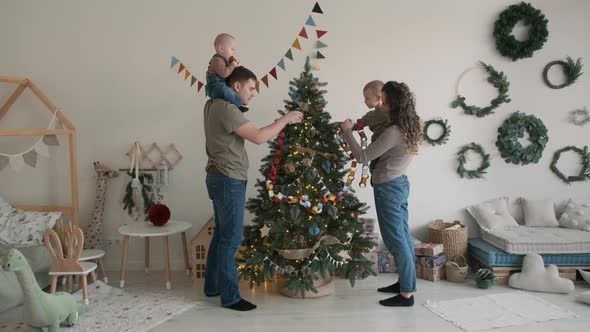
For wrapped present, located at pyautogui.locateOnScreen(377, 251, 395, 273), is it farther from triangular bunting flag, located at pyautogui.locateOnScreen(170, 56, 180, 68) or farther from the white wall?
triangular bunting flag, located at pyautogui.locateOnScreen(170, 56, 180, 68)

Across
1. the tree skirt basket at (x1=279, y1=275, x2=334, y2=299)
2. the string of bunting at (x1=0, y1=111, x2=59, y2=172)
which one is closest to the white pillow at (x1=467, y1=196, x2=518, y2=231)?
the tree skirt basket at (x1=279, y1=275, x2=334, y2=299)

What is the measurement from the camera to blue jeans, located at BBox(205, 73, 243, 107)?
2969 mm

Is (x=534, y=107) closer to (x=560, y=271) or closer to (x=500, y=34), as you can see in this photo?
(x=500, y=34)

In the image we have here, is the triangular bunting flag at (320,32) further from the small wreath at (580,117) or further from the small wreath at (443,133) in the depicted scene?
the small wreath at (580,117)

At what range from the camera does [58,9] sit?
4.01 m

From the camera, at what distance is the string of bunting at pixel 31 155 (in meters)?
3.71

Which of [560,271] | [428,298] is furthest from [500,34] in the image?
[428,298]

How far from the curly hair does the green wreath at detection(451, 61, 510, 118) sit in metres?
1.24

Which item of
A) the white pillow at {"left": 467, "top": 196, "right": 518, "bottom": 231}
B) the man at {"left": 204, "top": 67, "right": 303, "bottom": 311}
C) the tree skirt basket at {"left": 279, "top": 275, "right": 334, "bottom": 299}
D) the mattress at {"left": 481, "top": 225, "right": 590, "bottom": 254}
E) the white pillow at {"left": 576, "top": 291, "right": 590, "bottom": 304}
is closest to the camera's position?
the man at {"left": 204, "top": 67, "right": 303, "bottom": 311}

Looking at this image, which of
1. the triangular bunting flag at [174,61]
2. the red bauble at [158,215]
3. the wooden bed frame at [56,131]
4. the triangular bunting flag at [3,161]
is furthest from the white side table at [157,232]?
the triangular bunting flag at [174,61]

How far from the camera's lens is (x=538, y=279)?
3.39 meters

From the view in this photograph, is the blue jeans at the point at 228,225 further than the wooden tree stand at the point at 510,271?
No

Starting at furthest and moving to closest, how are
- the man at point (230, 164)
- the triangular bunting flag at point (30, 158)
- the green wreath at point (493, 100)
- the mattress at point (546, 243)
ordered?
the green wreath at point (493, 100), the triangular bunting flag at point (30, 158), the mattress at point (546, 243), the man at point (230, 164)

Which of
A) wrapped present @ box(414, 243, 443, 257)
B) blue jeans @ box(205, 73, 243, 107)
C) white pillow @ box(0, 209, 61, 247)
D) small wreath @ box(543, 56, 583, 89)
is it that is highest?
small wreath @ box(543, 56, 583, 89)
